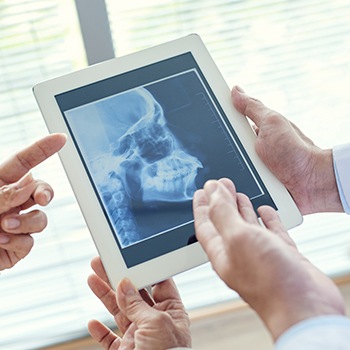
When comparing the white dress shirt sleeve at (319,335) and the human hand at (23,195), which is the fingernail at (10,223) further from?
the white dress shirt sleeve at (319,335)

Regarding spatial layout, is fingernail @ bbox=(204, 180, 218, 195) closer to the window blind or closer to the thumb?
the thumb

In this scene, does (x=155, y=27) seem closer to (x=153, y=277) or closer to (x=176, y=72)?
(x=176, y=72)

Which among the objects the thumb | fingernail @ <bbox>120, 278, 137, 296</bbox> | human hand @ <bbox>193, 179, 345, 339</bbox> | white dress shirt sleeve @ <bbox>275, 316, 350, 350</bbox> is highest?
human hand @ <bbox>193, 179, 345, 339</bbox>

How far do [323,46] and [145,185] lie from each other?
977 mm

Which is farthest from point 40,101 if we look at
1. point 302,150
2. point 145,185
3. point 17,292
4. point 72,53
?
point 17,292

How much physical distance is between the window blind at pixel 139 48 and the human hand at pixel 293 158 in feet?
1.86

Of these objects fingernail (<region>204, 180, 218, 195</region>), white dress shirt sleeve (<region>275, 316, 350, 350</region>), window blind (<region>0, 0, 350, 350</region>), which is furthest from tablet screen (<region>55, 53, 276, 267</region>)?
window blind (<region>0, 0, 350, 350</region>)

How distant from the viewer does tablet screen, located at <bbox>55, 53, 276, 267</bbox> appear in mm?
952

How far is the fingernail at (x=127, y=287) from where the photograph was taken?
905 millimetres

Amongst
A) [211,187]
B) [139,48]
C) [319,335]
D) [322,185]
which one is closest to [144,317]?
[211,187]

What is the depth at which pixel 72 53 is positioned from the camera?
1.58 m

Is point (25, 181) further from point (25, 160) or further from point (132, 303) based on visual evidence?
point (132, 303)

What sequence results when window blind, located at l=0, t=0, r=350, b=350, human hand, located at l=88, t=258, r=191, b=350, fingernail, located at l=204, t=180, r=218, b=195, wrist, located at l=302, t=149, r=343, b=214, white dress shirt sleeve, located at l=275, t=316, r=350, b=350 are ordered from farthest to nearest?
1. window blind, located at l=0, t=0, r=350, b=350
2. wrist, located at l=302, t=149, r=343, b=214
3. human hand, located at l=88, t=258, r=191, b=350
4. fingernail, located at l=204, t=180, r=218, b=195
5. white dress shirt sleeve, located at l=275, t=316, r=350, b=350

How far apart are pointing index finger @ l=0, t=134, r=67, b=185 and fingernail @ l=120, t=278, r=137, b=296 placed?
0.24 metres
